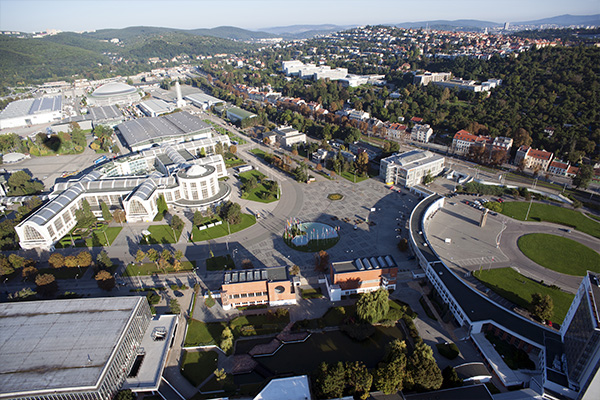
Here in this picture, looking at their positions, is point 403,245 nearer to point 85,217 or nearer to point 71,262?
point 71,262

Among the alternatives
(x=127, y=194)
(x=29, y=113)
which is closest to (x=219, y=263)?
(x=127, y=194)

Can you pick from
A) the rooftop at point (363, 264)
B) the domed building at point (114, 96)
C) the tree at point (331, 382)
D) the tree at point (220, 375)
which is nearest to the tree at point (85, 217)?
the tree at point (220, 375)

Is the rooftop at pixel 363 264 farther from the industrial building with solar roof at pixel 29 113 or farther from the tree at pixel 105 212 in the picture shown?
the industrial building with solar roof at pixel 29 113

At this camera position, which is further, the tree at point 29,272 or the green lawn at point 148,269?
the green lawn at point 148,269

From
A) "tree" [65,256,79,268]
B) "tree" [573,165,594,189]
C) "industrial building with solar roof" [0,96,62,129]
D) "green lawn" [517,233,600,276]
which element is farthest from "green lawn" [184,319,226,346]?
"industrial building with solar roof" [0,96,62,129]

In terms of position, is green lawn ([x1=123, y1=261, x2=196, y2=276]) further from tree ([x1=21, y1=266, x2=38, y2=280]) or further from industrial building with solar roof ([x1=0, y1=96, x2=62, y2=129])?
industrial building with solar roof ([x1=0, y1=96, x2=62, y2=129])

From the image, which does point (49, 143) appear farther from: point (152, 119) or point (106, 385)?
point (106, 385)
